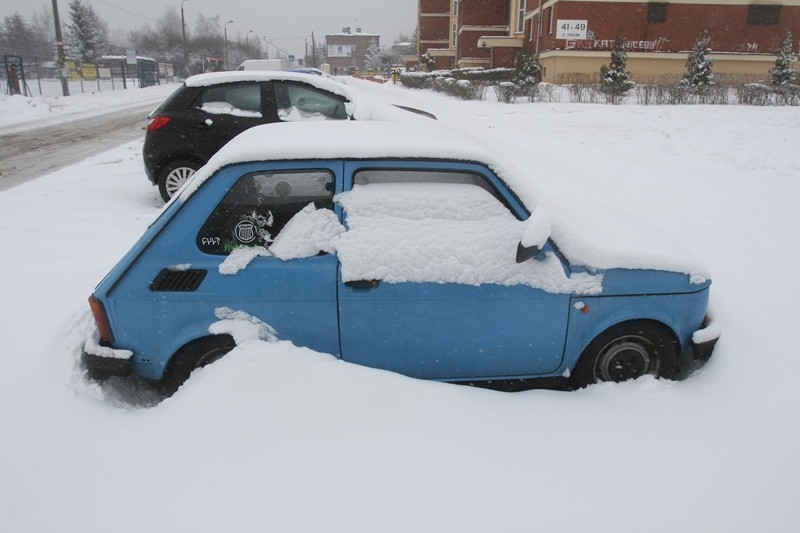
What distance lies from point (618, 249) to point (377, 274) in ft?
4.64

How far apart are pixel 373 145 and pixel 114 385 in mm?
2118

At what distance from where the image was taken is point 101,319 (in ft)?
9.98

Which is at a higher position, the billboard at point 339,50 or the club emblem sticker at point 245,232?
the billboard at point 339,50

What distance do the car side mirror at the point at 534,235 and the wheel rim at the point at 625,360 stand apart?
0.84 meters

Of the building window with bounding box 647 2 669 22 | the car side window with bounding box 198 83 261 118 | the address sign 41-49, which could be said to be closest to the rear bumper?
the car side window with bounding box 198 83 261 118

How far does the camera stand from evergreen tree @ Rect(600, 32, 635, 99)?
22.5 meters

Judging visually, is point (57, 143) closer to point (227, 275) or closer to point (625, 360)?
point (227, 275)

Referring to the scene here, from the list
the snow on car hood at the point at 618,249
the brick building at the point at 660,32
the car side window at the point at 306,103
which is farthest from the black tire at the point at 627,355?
the brick building at the point at 660,32

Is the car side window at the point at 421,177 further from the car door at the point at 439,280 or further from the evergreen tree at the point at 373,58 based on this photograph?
the evergreen tree at the point at 373,58

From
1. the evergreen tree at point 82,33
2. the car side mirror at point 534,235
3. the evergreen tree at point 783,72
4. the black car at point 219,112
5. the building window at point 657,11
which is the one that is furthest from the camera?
the evergreen tree at point 82,33

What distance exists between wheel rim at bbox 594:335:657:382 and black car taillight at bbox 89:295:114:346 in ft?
9.15

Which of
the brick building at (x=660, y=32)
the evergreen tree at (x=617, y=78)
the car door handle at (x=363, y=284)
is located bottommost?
the car door handle at (x=363, y=284)

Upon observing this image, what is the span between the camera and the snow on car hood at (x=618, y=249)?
3104 mm

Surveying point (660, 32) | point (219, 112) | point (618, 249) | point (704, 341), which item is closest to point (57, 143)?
point (219, 112)
